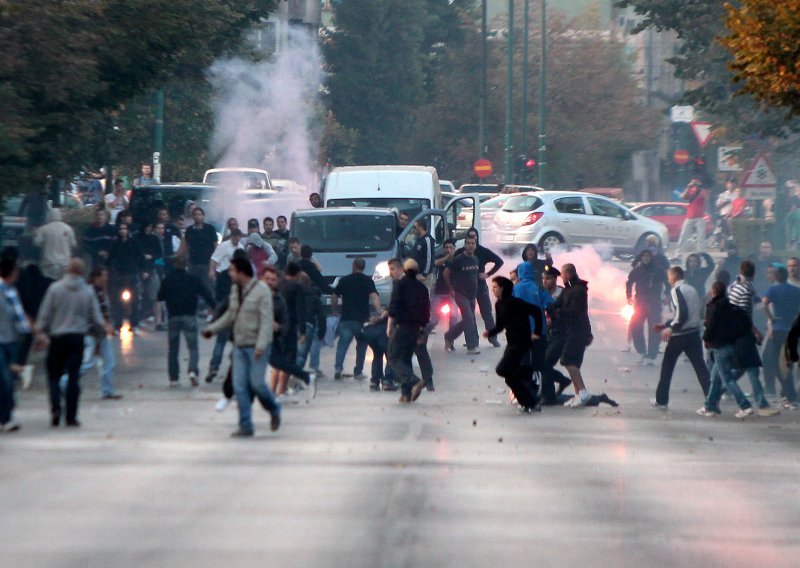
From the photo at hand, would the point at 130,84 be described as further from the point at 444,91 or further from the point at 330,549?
the point at 444,91

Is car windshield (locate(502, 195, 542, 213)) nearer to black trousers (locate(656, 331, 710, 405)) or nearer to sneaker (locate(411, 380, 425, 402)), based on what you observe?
black trousers (locate(656, 331, 710, 405))

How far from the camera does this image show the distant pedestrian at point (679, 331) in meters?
18.2

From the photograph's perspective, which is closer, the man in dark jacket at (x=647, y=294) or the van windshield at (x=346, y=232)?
the man in dark jacket at (x=647, y=294)

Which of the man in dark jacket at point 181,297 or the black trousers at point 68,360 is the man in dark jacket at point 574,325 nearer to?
the man in dark jacket at point 181,297

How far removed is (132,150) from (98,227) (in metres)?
13.1

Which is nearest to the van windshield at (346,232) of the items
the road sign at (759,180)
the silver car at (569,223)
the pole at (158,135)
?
the road sign at (759,180)

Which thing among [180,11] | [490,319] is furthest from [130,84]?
[490,319]

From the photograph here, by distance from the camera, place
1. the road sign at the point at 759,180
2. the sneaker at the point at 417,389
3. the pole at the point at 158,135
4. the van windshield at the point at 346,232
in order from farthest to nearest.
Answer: the pole at the point at 158,135 < the road sign at the point at 759,180 < the van windshield at the point at 346,232 < the sneaker at the point at 417,389

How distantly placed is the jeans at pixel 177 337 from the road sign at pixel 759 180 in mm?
13507

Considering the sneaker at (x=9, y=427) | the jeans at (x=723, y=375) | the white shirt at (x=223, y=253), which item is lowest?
the sneaker at (x=9, y=427)

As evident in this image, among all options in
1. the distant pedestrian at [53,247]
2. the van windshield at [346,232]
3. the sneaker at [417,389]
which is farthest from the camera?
the van windshield at [346,232]

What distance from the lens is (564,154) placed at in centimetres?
7225

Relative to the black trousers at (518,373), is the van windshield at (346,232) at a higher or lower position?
higher

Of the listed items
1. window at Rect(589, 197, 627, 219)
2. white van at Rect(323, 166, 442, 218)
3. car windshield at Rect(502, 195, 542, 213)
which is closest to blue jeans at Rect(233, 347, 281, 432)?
white van at Rect(323, 166, 442, 218)
